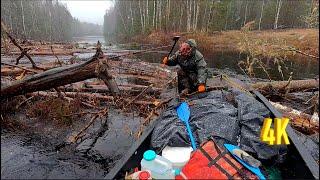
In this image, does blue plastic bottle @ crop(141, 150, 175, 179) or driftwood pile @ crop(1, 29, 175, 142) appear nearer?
blue plastic bottle @ crop(141, 150, 175, 179)

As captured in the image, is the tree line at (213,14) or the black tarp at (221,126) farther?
the tree line at (213,14)

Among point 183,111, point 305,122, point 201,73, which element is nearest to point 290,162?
point 183,111

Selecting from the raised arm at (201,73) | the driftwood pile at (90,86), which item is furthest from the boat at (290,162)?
the raised arm at (201,73)

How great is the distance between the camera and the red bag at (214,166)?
3.11m

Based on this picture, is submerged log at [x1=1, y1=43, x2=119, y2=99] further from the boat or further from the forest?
the boat

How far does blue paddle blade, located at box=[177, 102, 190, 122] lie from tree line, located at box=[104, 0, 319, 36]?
32.0 m

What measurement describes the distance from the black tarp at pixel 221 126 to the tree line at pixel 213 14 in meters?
32.2

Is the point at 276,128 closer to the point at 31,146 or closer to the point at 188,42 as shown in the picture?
the point at 188,42

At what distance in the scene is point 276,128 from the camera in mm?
3467

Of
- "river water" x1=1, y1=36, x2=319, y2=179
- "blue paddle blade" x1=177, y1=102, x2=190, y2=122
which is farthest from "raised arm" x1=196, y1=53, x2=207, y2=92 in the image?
"river water" x1=1, y1=36, x2=319, y2=179

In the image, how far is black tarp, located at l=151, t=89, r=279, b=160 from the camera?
3.89 m

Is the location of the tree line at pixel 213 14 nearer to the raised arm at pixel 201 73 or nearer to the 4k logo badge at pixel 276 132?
the raised arm at pixel 201 73

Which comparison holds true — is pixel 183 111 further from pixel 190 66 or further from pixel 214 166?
pixel 190 66

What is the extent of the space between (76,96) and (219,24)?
120 feet
